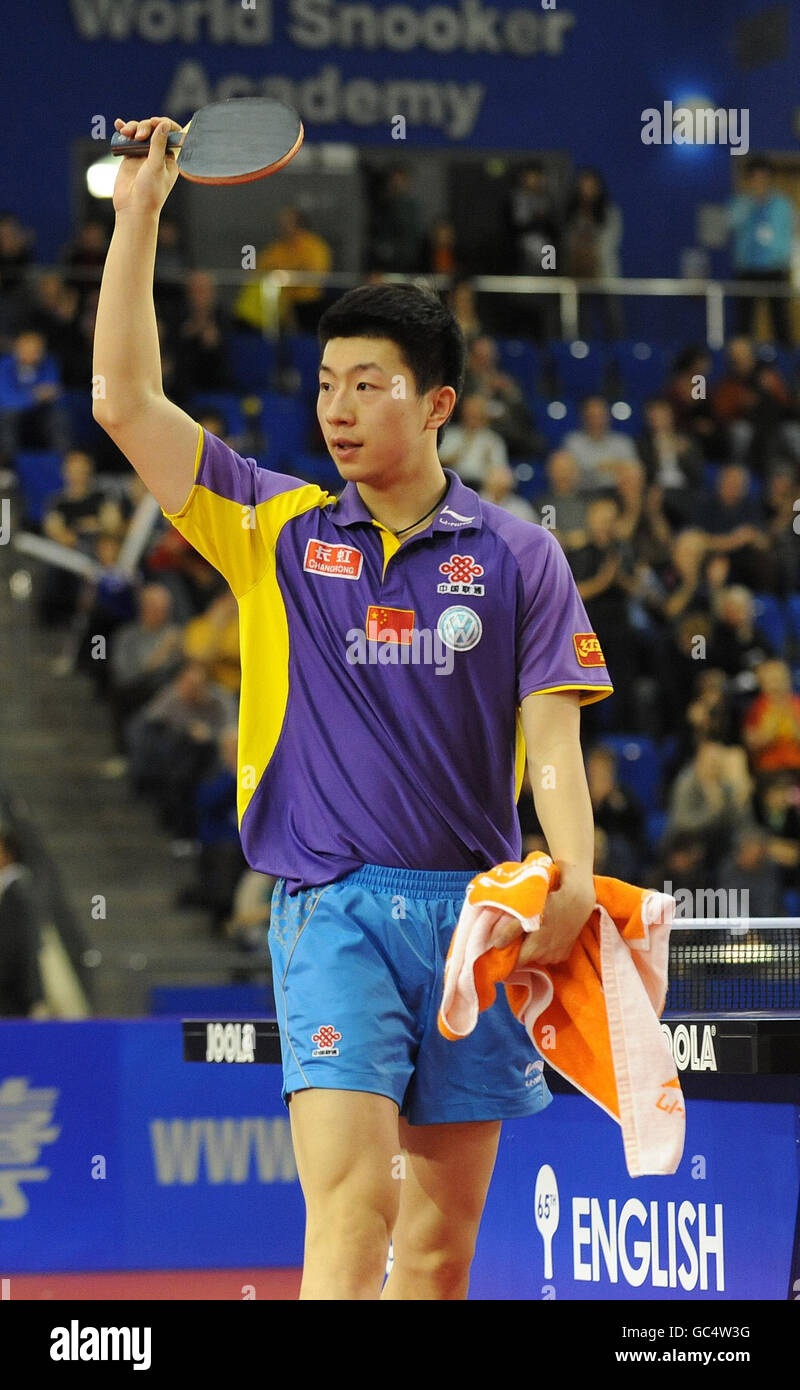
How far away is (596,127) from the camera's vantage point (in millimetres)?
16781

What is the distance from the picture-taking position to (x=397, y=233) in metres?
14.5

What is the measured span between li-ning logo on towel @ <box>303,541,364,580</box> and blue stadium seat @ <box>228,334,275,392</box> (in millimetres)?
10345

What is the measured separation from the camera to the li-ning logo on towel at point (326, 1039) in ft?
10.8

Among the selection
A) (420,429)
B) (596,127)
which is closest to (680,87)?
(596,127)

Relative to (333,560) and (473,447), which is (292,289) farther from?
(333,560)

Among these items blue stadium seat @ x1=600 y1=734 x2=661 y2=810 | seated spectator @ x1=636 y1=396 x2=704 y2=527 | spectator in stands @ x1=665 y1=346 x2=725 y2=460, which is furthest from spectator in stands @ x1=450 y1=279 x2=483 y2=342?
blue stadium seat @ x1=600 y1=734 x2=661 y2=810

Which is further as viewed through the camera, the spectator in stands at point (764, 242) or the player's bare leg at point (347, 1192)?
the spectator in stands at point (764, 242)

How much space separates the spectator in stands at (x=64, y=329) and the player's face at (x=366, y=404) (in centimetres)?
935

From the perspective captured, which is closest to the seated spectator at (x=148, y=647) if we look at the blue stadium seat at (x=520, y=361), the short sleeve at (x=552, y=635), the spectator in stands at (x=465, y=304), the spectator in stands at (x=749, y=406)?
the spectator in stands at (x=465, y=304)

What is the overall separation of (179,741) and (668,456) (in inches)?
168

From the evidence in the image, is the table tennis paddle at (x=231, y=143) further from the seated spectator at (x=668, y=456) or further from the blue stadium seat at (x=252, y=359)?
the blue stadium seat at (x=252, y=359)

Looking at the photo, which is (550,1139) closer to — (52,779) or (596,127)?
(52,779)

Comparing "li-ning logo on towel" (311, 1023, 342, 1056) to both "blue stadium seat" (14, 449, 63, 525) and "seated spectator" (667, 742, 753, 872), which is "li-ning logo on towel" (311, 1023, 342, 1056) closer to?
"seated spectator" (667, 742, 753, 872)

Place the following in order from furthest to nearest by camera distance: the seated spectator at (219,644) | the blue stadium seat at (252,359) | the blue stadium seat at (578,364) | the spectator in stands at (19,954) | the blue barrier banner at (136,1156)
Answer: the blue stadium seat at (578,364) → the blue stadium seat at (252,359) → the seated spectator at (219,644) → the spectator in stands at (19,954) → the blue barrier banner at (136,1156)
